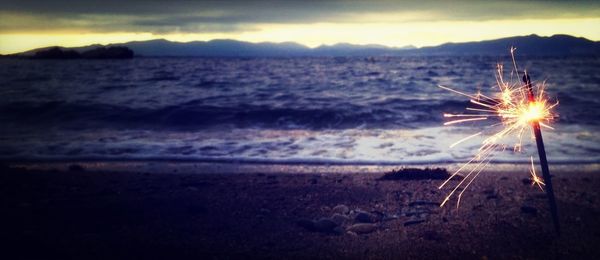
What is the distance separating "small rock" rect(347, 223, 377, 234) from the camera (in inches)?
212

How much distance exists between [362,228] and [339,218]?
456mm

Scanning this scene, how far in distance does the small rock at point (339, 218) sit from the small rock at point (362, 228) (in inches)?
9.7

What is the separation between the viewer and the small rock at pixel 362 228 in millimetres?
5383

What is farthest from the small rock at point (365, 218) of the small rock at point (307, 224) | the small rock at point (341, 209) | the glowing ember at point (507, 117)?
the glowing ember at point (507, 117)

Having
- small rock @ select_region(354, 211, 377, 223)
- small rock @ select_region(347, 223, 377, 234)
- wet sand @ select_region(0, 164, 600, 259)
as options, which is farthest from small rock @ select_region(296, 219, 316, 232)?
small rock @ select_region(354, 211, 377, 223)

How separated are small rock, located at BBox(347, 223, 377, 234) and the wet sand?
20 mm

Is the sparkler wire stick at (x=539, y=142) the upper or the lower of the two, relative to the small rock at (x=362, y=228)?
upper

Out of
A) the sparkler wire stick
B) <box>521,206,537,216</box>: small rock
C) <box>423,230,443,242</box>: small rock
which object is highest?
the sparkler wire stick

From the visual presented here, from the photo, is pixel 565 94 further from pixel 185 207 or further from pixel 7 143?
pixel 7 143

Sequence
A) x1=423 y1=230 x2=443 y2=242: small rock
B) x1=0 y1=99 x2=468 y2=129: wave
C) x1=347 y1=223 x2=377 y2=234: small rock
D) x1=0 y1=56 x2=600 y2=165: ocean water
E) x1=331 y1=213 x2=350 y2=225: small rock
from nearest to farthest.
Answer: x1=423 y1=230 x2=443 y2=242: small rock < x1=347 y1=223 x2=377 y2=234: small rock < x1=331 y1=213 x2=350 y2=225: small rock < x1=0 y1=56 x2=600 y2=165: ocean water < x1=0 y1=99 x2=468 y2=129: wave

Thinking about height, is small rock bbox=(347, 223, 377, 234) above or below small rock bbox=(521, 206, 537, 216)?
below

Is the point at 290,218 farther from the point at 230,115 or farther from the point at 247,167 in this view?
the point at 230,115

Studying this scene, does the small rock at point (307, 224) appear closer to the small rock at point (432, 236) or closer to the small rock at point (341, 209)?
the small rock at point (341, 209)

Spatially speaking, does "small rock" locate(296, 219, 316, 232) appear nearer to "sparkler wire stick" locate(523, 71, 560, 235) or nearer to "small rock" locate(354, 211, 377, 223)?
"small rock" locate(354, 211, 377, 223)
